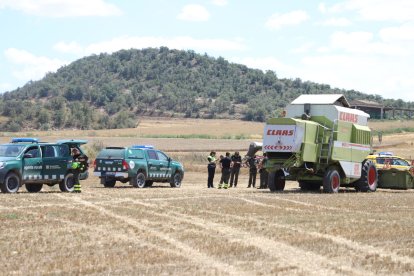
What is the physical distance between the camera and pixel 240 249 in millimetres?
13805

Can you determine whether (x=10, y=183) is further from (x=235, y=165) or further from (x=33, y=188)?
(x=235, y=165)

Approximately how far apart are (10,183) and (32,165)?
1.14 metres

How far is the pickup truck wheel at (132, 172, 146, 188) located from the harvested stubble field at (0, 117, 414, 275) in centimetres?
871

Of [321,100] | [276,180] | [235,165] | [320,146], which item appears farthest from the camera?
[235,165]

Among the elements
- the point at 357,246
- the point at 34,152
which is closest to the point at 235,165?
the point at 34,152

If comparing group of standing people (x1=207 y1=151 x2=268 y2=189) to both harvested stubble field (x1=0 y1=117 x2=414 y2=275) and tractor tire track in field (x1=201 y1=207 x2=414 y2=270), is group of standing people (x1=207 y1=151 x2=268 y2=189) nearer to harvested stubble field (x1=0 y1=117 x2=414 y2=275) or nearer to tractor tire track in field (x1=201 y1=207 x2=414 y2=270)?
harvested stubble field (x1=0 y1=117 x2=414 y2=275)

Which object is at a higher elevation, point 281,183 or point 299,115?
point 299,115

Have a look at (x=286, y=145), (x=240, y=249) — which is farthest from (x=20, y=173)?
(x=240, y=249)

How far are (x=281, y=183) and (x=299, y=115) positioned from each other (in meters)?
2.64

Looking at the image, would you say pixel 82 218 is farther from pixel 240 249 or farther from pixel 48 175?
pixel 48 175

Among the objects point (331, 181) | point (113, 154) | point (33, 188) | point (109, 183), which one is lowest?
point (33, 188)

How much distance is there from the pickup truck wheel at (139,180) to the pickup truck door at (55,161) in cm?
455

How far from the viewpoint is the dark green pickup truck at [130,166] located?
33.4 meters

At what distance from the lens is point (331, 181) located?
98.6 ft
